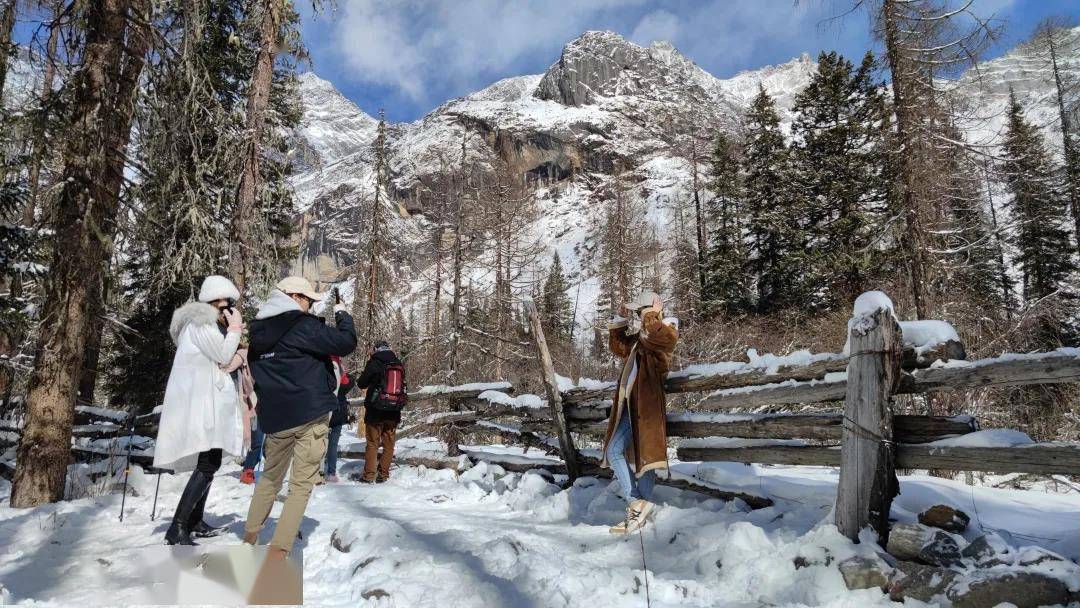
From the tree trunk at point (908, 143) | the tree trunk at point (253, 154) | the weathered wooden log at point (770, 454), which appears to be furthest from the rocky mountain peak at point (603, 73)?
the weathered wooden log at point (770, 454)

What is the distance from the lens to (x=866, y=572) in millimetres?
3262

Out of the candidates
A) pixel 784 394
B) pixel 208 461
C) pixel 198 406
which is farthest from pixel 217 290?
pixel 784 394

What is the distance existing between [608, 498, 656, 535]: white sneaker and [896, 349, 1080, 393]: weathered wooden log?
2.20m

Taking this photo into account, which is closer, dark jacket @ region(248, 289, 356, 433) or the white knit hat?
dark jacket @ region(248, 289, 356, 433)

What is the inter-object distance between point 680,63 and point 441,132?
75712 mm

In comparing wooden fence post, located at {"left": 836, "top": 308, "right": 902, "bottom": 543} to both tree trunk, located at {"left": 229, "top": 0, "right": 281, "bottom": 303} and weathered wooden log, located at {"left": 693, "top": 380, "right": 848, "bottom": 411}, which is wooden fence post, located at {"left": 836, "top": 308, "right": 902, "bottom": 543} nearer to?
weathered wooden log, located at {"left": 693, "top": 380, "right": 848, "bottom": 411}

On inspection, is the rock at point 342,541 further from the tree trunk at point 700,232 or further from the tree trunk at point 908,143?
the tree trunk at point 700,232

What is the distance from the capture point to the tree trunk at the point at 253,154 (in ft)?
29.0

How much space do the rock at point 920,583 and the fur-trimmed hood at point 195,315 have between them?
4791 mm

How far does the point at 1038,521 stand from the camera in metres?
3.82

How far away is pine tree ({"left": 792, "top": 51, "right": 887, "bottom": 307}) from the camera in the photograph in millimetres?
19147

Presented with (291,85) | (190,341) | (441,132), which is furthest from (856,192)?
(441,132)

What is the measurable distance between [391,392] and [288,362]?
3.65 metres

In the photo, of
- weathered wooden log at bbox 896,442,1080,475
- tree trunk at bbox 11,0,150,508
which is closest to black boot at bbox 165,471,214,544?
tree trunk at bbox 11,0,150,508
